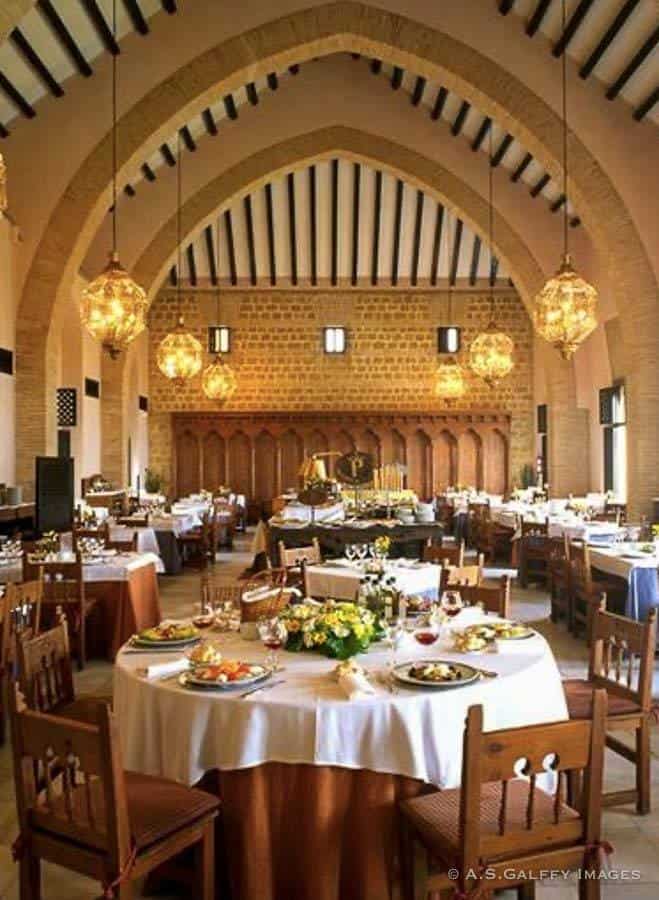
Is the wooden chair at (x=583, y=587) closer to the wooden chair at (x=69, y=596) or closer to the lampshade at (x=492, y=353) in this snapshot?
the wooden chair at (x=69, y=596)

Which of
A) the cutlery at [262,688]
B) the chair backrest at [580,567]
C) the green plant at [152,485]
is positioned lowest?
the chair backrest at [580,567]

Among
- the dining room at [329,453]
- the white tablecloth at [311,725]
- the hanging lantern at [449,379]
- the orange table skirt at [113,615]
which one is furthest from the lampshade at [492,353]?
the white tablecloth at [311,725]

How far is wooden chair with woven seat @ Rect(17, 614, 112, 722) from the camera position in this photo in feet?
11.6

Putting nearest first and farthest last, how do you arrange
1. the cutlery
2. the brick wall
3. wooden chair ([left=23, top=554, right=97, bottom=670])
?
the cutlery
wooden chair ([left=23, top=554, right=97, bottom=670])
the brick wall

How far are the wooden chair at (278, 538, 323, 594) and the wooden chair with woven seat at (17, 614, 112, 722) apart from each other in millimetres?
2004

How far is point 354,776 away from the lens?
10.0 feet

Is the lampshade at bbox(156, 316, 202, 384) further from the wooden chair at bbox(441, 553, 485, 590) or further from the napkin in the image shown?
the napkin

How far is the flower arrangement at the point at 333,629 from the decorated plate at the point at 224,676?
342mm

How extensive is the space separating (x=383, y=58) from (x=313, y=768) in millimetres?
10783

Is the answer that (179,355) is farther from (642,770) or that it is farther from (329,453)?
(642,770)

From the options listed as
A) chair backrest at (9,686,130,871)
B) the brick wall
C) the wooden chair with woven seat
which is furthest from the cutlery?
the brick wall

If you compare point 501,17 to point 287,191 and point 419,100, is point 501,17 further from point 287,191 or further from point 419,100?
point 287,191

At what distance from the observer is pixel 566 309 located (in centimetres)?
812

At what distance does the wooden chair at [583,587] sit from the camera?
720 cm
